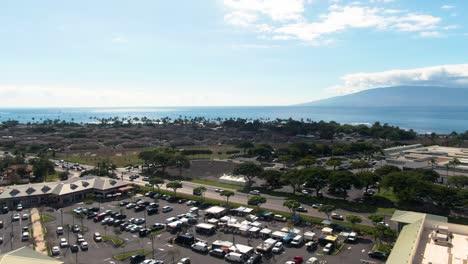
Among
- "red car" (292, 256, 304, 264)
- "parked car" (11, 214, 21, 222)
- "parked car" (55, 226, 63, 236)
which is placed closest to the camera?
"red car" (292, 256, 304, 264)

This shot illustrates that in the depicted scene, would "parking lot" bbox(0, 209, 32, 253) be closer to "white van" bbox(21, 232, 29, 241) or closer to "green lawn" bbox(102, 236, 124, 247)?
"white van" bbox(21, 232, 29, 241)

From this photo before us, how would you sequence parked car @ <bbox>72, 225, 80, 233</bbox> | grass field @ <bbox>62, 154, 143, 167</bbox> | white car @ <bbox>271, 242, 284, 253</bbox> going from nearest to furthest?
white car @ <bbox>271, 242, 284, 253</bbox>
parked car @ <bbox>72, 225, 80, 233</bbox>
grass field @ <bbox>62, 154, 143, 167</bbox>

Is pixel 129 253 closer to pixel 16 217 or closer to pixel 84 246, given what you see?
pixel 84 246

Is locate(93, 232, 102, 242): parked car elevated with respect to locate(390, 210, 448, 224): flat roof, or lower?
lower

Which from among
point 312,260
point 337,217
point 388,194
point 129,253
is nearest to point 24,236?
point 129,253

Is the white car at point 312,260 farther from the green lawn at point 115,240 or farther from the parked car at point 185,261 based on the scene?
the green lawn at point 115,240

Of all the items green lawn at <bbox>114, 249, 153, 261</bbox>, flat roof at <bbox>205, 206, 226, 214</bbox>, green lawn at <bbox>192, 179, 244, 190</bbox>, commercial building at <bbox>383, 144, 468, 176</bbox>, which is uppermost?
commercial building at <bbox>383, 144, 468, 176</bbox>

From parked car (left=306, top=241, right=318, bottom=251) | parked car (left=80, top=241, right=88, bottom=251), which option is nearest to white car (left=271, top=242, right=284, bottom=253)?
parked car (left=306, top=241, right=318, bottom=251)
